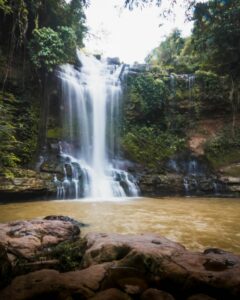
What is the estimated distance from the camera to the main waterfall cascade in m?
11.8

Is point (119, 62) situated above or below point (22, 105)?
above

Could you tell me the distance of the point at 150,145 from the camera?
1481 centimetres

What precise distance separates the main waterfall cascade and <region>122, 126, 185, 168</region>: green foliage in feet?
2.44

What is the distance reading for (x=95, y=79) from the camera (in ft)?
52.1

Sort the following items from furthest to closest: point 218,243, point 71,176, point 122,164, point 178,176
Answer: point 122,164
point 178,176
point 71,176
point 218,243

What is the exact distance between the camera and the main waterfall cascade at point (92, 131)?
1183cm

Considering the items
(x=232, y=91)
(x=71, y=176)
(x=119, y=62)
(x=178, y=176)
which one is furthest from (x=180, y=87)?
(x=71, y=176)

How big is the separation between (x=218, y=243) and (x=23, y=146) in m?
8.92

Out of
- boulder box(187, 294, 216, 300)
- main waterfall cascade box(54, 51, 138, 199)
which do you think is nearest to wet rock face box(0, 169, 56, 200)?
main waterfall cascade box(54, 51, 138, 199)

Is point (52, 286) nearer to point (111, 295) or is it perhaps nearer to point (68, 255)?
→ point (111, 295)

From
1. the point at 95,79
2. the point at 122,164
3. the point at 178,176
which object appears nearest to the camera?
the point at 178,176

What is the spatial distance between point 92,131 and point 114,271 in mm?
12428

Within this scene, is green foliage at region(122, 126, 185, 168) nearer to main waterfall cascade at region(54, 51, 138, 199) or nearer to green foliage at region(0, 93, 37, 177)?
main waterfall cascade at region(54, 51, 138, 199)

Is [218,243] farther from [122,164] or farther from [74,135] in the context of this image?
[74,135]
